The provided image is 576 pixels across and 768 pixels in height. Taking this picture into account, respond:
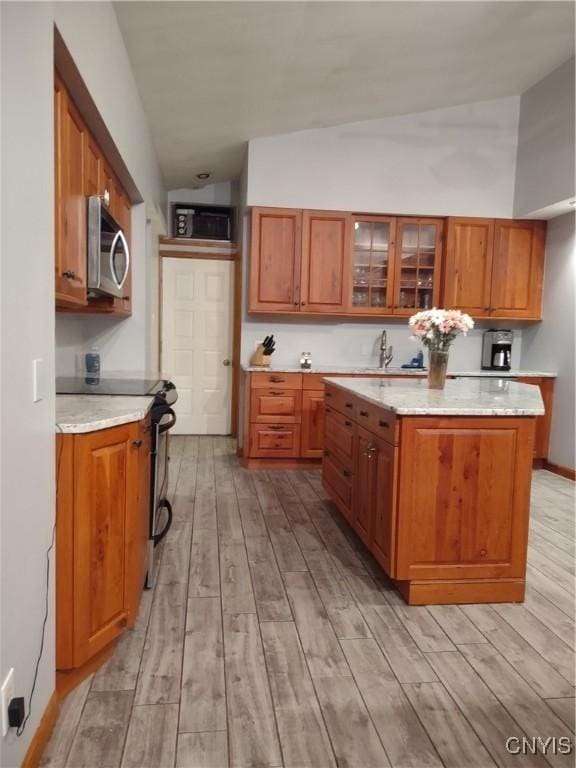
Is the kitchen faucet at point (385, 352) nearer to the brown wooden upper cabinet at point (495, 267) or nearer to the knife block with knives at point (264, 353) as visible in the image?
the brown wooden upper cabinet at point (495, 267)

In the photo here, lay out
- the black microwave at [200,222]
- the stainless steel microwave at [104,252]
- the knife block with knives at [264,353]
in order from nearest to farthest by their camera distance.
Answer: the stainless steel microwave at [104,252] < the knife block with knives at [264,353] < the black microwave at [200,222]

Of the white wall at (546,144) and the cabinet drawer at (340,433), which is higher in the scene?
the white wall at (546,144)

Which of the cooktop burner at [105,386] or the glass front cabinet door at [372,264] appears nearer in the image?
the cooktop burner at [105,386]

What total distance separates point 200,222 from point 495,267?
3.11 m

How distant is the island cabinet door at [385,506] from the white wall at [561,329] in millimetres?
2999

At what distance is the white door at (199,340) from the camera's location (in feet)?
19.9

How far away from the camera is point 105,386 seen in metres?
2.88

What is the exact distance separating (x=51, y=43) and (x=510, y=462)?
2.30m

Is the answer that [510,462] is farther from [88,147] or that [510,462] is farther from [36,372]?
[88,147]

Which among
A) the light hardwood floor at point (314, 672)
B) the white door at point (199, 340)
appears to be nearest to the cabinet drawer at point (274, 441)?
the white door at point (199, 340)

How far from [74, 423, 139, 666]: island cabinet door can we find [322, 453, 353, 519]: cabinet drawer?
58.9 inches

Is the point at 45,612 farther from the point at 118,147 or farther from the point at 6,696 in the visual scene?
the point at 118,147

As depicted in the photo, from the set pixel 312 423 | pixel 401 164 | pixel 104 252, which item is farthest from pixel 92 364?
pixel 401 164

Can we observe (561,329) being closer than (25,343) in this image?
No
